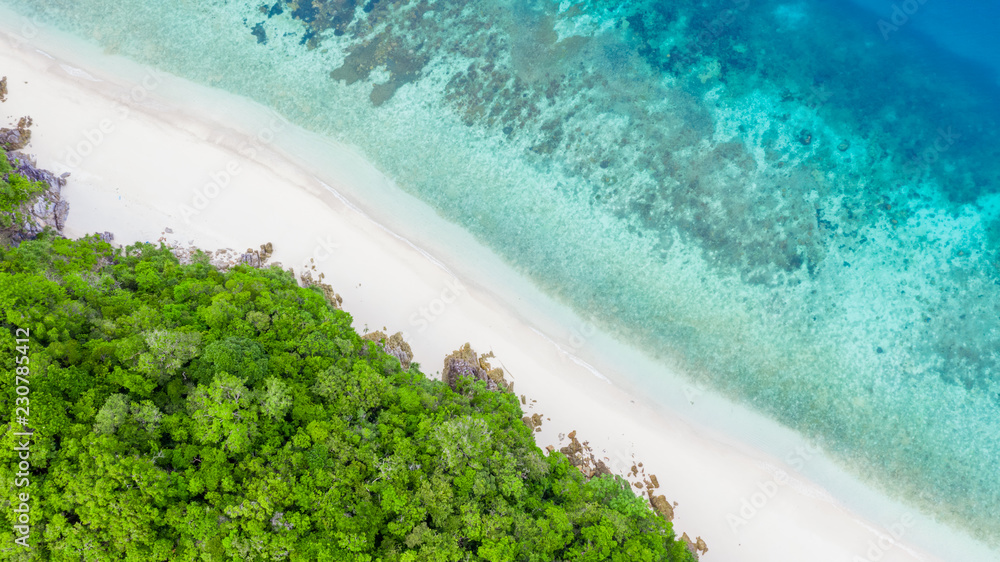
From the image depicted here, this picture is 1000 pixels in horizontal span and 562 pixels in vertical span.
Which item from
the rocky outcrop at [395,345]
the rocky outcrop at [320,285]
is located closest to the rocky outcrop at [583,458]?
the rocky outcrop at [395,345]

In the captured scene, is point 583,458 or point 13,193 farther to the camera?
point 583,458

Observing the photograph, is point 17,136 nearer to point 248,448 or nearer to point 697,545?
point 248,448

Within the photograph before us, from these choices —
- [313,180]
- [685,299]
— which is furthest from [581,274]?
[313,180]

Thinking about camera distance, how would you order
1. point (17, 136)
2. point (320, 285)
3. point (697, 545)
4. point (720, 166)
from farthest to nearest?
point (720, 166), point (17, 136), point (320, 285), point (697, 545)

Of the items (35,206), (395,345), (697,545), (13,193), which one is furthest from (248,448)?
(697,545)

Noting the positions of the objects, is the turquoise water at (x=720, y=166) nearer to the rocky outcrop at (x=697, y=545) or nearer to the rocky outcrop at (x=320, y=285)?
the rocky outcrop at (x=320, y=285)

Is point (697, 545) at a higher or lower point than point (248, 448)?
higher

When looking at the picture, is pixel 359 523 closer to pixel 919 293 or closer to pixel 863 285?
pixel 863 285
